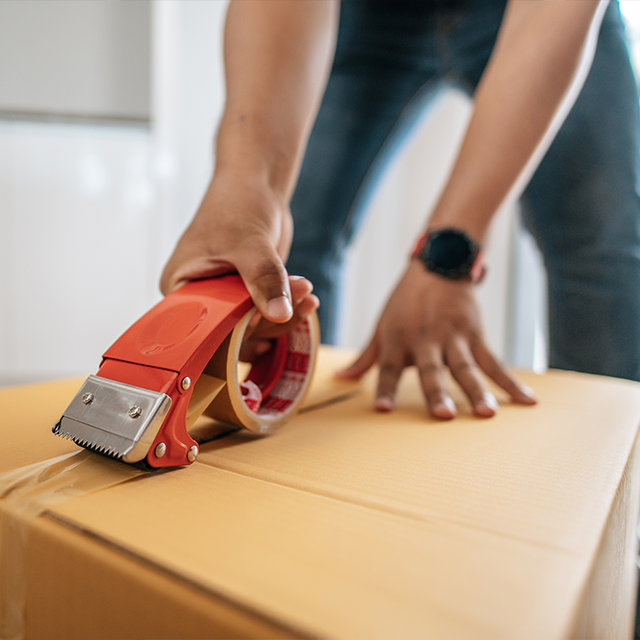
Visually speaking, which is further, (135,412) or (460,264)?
(460,264)

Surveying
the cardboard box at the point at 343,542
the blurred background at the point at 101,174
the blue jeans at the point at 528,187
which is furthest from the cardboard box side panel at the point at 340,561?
the blurred background at the point at 101,174

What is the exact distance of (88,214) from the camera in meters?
2.10

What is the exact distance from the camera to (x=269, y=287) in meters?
0.43

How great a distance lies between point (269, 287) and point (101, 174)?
1.94 m

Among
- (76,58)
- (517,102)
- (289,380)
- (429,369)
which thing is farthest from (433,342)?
(76,58)

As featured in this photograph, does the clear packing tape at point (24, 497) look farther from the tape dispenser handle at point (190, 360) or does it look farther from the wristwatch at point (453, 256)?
the wristwatch at point (453, 256)

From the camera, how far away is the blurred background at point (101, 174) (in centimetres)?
201

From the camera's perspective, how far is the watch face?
2.33ft

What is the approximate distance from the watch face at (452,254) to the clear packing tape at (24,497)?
1.58 ft

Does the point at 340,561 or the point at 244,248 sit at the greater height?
the point at 244,248

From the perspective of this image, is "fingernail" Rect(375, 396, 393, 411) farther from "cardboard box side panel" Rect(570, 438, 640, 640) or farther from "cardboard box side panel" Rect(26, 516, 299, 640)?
"cardboard box side panel" Rect(26, 516, 299, 640)

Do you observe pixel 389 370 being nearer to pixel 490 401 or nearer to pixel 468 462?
pixel 490 401

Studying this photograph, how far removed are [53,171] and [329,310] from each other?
5.01 ft

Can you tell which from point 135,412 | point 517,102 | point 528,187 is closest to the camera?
point 135,412
